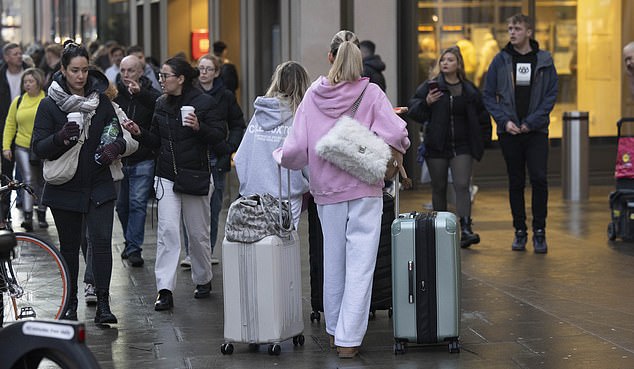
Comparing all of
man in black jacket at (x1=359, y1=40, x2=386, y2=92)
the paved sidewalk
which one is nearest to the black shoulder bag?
the paved sidewalk

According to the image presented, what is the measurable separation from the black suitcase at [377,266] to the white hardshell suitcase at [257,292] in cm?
91

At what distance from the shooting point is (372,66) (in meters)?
13.6

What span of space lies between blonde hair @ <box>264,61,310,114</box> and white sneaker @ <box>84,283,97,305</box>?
2.17 meters

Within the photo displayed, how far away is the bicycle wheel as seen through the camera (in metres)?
7.88

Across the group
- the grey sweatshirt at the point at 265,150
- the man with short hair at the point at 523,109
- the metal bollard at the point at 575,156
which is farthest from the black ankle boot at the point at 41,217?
the metal bollard at the point at 575,156

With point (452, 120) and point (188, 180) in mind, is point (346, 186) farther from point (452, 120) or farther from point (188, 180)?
point (452, 120)

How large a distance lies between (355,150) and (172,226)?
2383mm

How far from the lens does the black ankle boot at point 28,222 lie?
1406cm

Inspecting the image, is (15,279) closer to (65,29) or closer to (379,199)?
(379,199)

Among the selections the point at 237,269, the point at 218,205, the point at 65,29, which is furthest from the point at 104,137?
the point at 65,29

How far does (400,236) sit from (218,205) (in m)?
4.23

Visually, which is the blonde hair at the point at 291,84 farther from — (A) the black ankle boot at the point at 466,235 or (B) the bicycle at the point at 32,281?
(A) the black ankle boot at the point at 466,235

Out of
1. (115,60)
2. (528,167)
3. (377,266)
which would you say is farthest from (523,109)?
(115,60)

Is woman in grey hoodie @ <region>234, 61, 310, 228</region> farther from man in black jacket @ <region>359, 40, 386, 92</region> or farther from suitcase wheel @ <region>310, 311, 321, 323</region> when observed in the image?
man in black jacket @ <region>359, 40, 386, 92</region>
